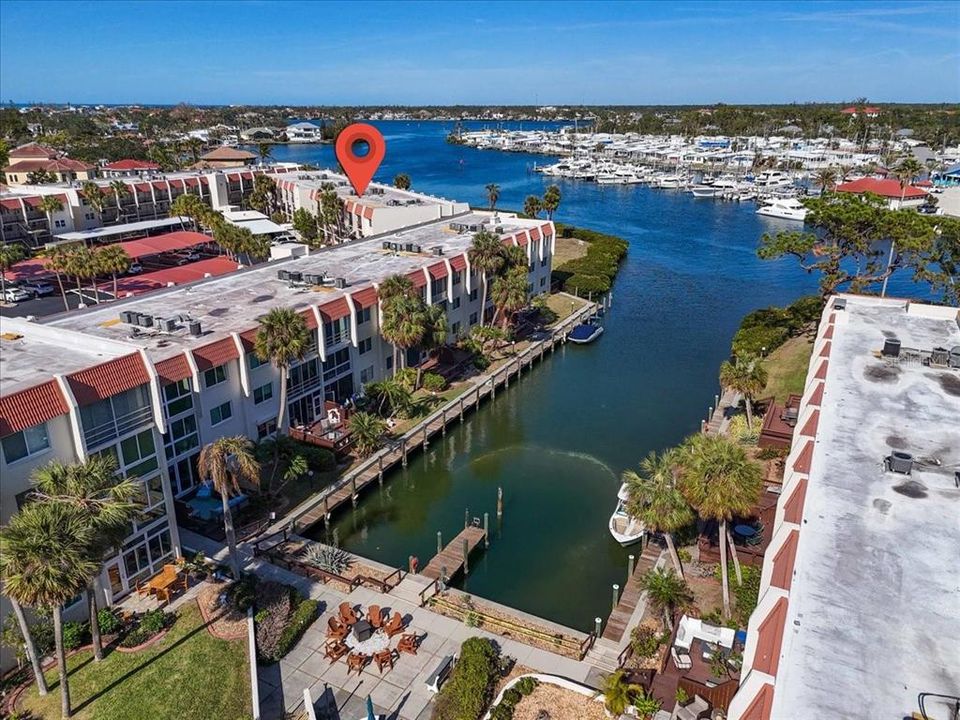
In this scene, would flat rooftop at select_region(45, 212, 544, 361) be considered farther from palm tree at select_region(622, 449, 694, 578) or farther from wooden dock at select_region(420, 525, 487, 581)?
palm tree at select_region(622, 449, 694, 578)

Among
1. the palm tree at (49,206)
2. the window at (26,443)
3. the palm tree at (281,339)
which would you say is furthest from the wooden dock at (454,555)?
the palm tree at (49,206)

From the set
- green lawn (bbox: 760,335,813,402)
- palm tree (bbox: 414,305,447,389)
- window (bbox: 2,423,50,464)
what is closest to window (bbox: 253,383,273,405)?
palm tree (bbox: 414,305,447,389)

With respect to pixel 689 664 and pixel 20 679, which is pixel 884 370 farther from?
pixel 20 679

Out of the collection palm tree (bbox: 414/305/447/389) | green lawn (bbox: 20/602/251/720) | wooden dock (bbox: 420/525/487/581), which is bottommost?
wooden dock (bbox: 420/525/487/581)

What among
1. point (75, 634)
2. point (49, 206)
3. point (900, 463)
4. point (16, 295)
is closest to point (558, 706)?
point (900, 463)

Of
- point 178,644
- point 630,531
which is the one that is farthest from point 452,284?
point 178,644

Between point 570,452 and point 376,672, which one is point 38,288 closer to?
point 570,452
